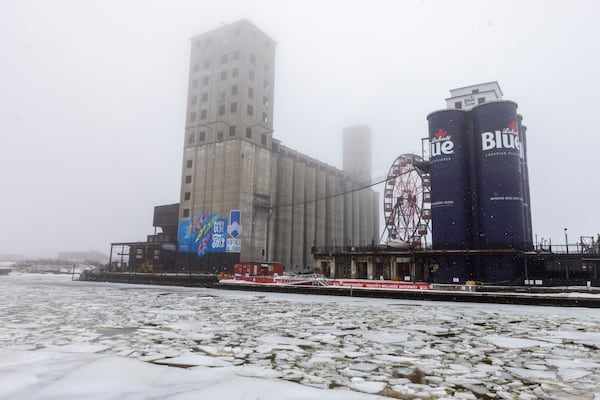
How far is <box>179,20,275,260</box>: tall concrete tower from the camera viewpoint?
216ft

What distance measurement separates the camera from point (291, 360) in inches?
281

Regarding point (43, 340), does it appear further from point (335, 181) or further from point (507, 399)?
point (335, 181)

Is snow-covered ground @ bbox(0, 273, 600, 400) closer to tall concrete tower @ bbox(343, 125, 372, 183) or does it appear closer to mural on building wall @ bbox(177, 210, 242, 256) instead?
mural on building wall @ bbox(177, 210, 242, 256)

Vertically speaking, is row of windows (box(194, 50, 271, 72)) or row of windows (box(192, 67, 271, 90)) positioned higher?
row of windows (box(194, 50, 271, 72))

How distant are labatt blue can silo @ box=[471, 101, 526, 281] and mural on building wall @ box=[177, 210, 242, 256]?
35.3m

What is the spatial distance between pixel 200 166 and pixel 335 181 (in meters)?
35.5

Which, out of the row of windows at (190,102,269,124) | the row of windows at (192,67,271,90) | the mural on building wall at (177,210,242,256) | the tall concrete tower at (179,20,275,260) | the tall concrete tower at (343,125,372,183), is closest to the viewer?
the mural on building wall at (177,210,242,256)

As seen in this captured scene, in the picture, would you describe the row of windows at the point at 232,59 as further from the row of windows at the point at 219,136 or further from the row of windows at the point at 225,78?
the row of windows at the point at 219,136

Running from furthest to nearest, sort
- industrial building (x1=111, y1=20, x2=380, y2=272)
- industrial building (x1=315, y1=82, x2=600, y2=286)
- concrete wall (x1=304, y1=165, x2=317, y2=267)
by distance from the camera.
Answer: concrete wall (x1=304, y1=165, x2=317, y2=267), industrial building (x1=111, y1=20, x2=380, y2=272), industrial building (x1=315, y1=82, x2=600, y2=286)

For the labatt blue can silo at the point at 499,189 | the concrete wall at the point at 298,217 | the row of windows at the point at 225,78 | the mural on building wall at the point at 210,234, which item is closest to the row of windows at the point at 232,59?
the row of windows at the point at 225,78

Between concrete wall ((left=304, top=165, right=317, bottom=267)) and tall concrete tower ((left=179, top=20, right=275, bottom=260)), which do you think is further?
concrete wall ((left=304, top=165, right=317, bottom=267))

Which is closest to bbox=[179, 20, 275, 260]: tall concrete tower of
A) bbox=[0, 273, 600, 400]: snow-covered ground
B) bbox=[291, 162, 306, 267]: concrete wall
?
bbox=[291, 162, 306, 267]: concrete wall

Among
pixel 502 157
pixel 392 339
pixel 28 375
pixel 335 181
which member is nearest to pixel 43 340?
pixel 28 375

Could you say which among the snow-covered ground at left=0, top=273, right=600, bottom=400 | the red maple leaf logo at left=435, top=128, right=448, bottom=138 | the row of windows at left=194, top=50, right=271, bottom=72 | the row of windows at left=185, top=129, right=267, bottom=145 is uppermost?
the row of windows at left=194, top=50, right=271, bottom=72
